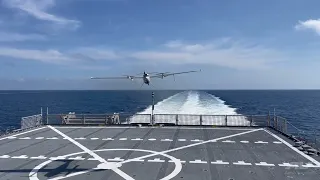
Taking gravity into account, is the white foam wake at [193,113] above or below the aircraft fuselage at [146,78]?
below

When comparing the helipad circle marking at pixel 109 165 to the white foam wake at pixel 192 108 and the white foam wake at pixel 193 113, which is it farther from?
the white foam wake at pixel 192 108

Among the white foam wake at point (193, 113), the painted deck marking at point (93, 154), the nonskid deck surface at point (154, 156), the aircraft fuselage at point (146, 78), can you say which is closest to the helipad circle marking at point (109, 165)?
the nonskid deck surface at point (154, 156)

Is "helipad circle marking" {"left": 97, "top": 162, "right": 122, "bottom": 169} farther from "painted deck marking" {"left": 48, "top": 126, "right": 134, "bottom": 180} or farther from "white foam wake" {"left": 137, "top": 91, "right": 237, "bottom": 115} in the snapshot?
"white foam wake" {"left": 137, "top": 91, "right": 237, "bottom": 115}

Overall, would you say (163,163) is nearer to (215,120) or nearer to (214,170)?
(214,170)

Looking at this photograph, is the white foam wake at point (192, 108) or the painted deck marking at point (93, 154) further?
the white foam wake at point (192, 108)

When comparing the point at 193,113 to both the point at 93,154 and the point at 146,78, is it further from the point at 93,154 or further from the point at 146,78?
the point at 93,154

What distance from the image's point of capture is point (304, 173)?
50.2 feet

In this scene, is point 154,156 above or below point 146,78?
below

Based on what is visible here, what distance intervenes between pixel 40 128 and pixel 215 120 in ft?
93.5

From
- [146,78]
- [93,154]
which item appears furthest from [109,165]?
[146,78]

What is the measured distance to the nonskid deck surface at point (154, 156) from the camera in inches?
603

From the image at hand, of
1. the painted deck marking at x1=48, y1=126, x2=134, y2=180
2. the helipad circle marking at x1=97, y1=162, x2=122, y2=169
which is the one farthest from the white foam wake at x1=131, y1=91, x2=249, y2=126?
the helipad circle marking at x1=97, y1=162, x2=122, y2=169

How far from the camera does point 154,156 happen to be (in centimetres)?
1895

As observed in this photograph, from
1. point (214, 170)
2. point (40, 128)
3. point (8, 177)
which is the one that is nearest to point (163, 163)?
point (214, 170)
